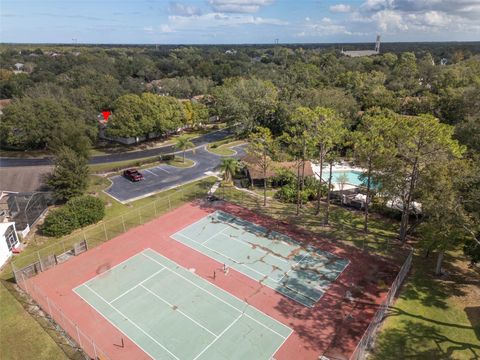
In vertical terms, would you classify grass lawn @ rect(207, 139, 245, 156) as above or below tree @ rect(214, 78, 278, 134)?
below

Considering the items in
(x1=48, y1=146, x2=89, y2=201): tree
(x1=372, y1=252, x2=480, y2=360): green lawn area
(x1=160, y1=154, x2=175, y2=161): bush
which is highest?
(x1=48, y1=146, x2=89, y2=201): tree

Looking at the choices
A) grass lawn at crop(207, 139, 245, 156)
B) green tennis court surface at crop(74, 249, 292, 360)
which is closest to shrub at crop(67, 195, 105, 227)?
green tennis court surface at crop(74, 249, 292, 360)

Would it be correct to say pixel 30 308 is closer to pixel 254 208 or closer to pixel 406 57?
pixel 254 208

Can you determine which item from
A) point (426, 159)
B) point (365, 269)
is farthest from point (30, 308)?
point (426, 159)

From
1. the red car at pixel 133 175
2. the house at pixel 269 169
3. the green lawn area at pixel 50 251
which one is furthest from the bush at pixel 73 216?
the house at pixel 269 169

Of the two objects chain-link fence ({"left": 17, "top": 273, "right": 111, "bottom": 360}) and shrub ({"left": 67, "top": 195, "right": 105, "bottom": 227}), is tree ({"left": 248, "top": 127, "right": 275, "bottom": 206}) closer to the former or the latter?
shrub ({"left": 67, "top": 195, "right": 105, "bottom": 227})

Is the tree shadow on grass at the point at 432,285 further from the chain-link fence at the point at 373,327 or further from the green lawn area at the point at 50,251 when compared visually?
the green lawn area at the point at 50,251
